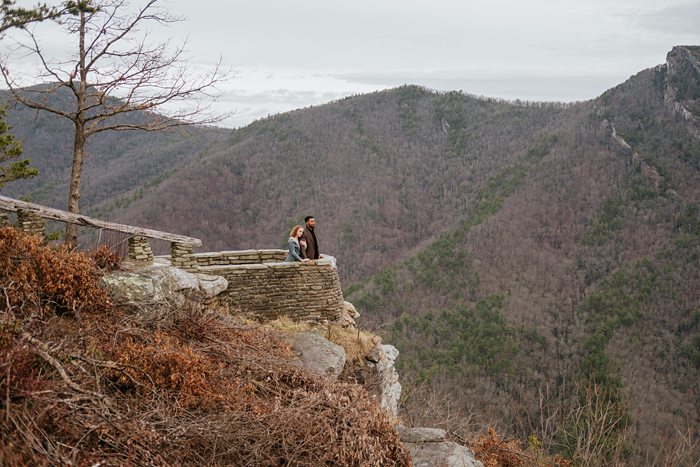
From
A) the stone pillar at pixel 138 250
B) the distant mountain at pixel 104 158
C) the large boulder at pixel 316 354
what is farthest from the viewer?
the distant mountain at pixel 104 158

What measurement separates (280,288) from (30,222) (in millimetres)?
4963

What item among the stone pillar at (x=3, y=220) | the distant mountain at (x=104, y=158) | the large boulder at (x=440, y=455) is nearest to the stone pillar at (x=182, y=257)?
the stone pillar at (x=3, y=220)

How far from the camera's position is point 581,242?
57031 millimetres

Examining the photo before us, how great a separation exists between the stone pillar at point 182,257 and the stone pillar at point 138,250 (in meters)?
1.32

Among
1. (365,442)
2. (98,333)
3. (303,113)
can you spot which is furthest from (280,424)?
Result: (303,113)

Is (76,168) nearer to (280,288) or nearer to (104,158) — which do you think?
(280,288)

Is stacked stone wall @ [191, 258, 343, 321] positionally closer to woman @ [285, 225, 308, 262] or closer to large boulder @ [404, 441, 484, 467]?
woman @ [285, 225, 308, 262]

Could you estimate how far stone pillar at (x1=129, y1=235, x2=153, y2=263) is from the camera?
31.9ft

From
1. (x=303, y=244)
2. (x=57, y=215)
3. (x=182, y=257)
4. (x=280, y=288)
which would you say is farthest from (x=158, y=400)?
(x=303, y=244)

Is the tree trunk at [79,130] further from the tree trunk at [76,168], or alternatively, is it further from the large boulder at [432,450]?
the large boulder at [432,450]

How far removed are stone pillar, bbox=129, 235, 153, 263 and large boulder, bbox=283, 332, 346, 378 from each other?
111 inches

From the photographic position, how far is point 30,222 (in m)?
8.78

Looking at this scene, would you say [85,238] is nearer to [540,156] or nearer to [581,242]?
[581,242]

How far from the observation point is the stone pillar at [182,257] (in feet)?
36.8
